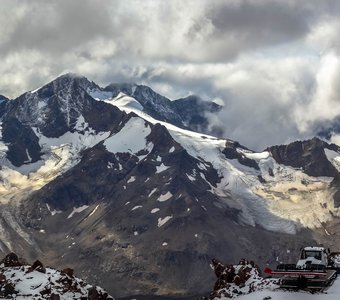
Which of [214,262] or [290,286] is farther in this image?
[214,262]

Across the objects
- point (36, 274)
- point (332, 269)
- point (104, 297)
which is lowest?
point (332, 269)

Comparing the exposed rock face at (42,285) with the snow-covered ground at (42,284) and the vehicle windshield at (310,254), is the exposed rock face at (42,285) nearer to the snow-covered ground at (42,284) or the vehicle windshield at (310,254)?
the snow-covered ground at (42,284)

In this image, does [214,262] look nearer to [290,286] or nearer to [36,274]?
[290,286]

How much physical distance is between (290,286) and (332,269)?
6707 millimetres

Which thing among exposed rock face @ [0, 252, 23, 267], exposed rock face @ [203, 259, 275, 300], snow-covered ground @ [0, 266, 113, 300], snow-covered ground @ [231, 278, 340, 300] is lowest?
snow-covered ground @ [231, 278, 340, 300]

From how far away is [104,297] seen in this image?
40.6m

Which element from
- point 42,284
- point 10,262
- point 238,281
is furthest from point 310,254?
point 10,262

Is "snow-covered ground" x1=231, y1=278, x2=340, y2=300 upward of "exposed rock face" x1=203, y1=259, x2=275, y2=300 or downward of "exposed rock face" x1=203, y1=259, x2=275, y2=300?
downward

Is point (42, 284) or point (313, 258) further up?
point (42, 284)

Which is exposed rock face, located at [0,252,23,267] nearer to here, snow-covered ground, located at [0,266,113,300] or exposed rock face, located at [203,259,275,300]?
snow-covered ground, located at [0,266,113,300]

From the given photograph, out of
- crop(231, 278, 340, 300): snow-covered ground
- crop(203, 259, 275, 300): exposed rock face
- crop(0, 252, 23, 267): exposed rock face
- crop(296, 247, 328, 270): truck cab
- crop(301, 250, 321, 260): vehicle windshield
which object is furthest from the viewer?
crop(301, 250, 321, 260): vehicle windshield

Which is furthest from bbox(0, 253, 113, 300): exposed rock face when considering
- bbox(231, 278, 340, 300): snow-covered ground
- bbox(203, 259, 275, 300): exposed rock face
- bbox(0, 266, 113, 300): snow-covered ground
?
bbox(231, 278, 340, 300): snow-covered ground

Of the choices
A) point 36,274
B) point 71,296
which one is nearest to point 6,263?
point 36,274

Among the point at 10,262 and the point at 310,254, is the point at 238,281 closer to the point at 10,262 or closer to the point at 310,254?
the point at 310,254
